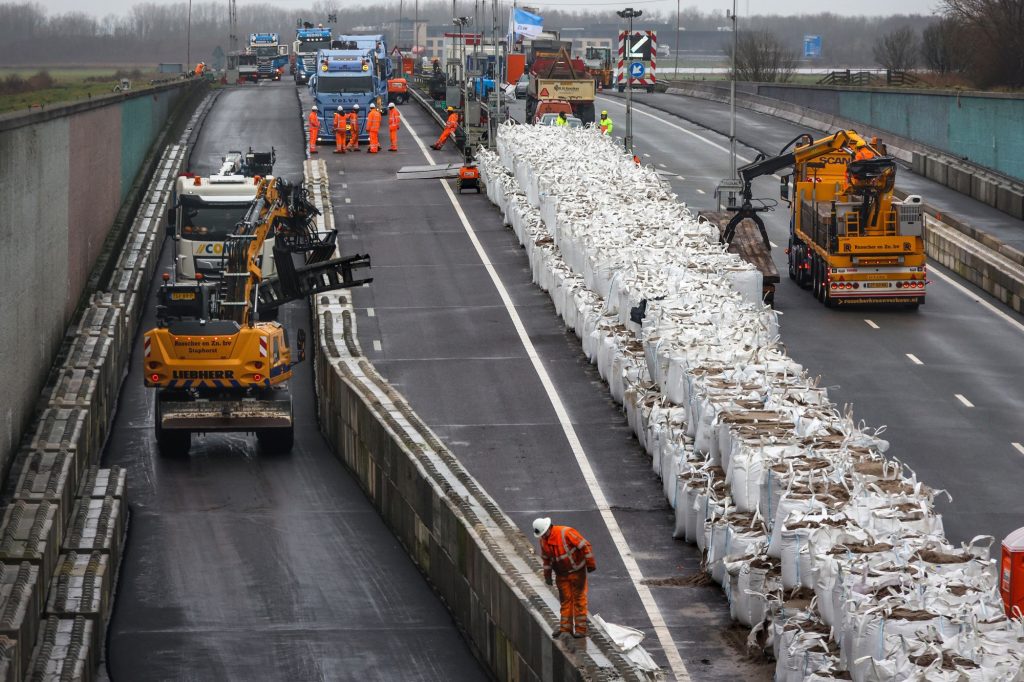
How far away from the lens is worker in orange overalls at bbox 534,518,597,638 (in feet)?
57.0

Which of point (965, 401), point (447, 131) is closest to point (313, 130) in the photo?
point (447, 131)

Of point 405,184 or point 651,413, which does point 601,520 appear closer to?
point 651,413

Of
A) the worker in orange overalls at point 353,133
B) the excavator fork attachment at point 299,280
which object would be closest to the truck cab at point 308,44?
the worker in orange overalls at point 353,133

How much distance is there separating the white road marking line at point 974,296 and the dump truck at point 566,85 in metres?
37.6

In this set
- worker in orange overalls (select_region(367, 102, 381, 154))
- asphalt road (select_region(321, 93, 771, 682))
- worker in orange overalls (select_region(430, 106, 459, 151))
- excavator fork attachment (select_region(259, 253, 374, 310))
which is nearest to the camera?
asphalt road (select_region(321, 93, 771, 682))

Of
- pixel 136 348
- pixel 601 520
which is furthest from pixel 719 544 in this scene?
pixel 136 348

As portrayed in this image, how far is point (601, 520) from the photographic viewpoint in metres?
24.5

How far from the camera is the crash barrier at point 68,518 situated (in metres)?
19.7

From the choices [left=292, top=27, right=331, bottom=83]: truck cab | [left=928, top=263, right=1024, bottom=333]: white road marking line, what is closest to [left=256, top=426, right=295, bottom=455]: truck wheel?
[left=928, top=263, right=1024, bottom=333]: white road marking line

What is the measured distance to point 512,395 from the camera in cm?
3206

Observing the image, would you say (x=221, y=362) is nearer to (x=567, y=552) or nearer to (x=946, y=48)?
(x=567, y=552)

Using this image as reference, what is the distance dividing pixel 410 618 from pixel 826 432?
6206mm

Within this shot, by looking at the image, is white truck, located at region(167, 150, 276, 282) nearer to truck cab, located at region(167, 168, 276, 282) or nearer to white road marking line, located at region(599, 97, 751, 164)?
truck cab, located at region(167, 168, 276, 282)

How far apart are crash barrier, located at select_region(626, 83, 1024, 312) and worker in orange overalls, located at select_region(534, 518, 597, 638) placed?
91.3 ft
